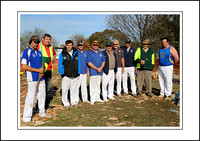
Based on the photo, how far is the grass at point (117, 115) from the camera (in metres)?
4.08

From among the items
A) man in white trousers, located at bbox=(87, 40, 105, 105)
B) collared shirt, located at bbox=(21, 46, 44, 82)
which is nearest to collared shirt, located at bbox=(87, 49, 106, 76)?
man in white trousers, located at bbox=(87, 40, 105, 105)

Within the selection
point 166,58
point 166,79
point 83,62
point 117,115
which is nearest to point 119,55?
point 83,62

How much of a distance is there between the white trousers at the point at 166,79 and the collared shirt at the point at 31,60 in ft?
15.8

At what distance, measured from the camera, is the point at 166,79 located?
621cm

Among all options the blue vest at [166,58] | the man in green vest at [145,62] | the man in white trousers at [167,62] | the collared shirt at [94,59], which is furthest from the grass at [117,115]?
the blue vest at [166,58]

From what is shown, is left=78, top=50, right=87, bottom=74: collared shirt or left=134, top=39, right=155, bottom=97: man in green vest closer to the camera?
left=78, top=50, right=87, bottom=74: collared shirt

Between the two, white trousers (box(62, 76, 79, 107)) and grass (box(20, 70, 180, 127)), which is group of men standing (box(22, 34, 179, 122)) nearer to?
white trousers (box(62, 76, 79, 107))

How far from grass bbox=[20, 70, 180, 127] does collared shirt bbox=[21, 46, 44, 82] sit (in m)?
1.27

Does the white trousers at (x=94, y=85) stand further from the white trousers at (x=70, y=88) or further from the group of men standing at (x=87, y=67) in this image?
the white trousers at (x=70, y=88)

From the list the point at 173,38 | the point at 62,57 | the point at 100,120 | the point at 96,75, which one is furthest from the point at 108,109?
the point at 173,38

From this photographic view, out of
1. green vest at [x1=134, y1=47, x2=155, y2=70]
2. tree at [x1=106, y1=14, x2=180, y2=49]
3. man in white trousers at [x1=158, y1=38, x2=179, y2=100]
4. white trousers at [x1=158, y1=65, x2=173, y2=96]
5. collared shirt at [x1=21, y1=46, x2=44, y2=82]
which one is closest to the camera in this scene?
collared shirt at [x1=21, y1=46, x2=44, y2=82]

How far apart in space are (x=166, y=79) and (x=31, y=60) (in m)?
5.12

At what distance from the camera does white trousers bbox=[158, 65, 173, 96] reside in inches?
241

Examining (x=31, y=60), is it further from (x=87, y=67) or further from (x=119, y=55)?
(x=119, y=55)
